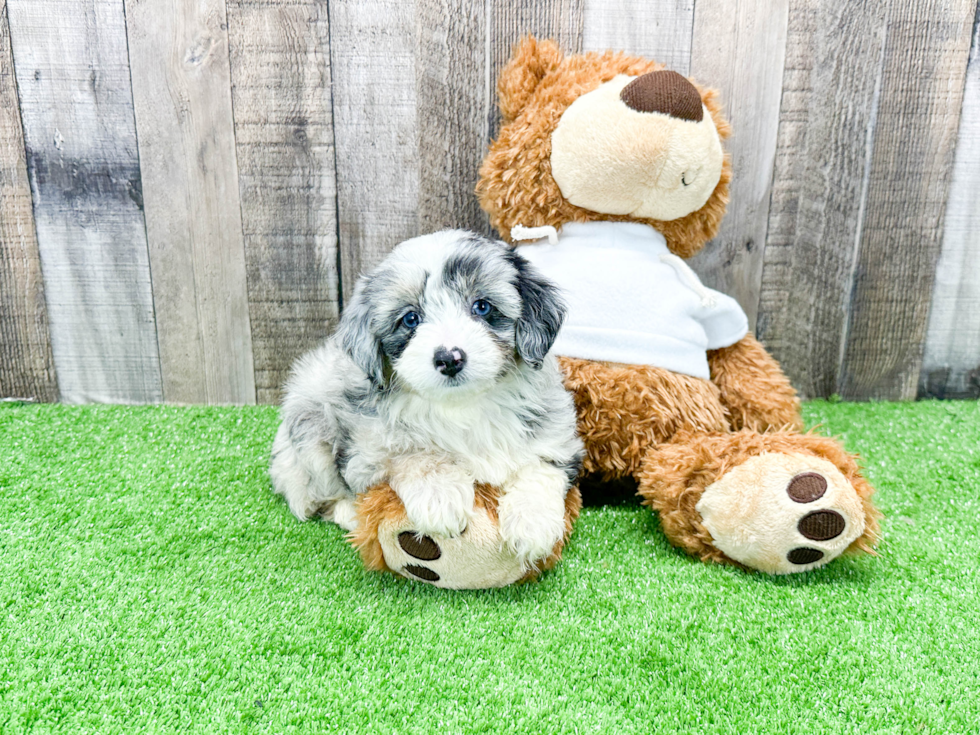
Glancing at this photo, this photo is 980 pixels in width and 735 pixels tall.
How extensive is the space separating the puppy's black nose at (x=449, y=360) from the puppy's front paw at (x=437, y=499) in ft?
0.89

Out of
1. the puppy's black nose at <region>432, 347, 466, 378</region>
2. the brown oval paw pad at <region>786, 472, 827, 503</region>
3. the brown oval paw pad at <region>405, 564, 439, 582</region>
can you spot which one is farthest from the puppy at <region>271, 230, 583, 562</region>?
the brown oval paw pad at <region>786, 472, 827, 503</region>

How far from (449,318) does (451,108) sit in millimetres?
1252

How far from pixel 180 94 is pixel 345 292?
0.93 meters

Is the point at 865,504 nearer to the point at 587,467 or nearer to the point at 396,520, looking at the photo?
the point at 587,467

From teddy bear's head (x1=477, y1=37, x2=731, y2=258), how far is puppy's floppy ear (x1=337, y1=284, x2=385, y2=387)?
0.78 metres

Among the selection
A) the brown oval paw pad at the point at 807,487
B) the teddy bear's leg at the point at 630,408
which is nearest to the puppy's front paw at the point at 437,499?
the teddy bear's leg at the point at 630,408

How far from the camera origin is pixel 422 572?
1638mm

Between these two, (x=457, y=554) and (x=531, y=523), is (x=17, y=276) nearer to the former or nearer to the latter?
(x=457, y=554)

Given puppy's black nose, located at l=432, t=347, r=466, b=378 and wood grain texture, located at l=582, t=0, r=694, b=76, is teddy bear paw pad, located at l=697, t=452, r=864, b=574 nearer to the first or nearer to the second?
puppy's black nose, located at l=432, t=347, r=466, b=378

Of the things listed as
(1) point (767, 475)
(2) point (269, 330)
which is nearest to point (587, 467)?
(1) point (767, 475)

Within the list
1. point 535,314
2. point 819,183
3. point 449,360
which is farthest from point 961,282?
point 449,360

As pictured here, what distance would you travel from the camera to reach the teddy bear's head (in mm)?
1965

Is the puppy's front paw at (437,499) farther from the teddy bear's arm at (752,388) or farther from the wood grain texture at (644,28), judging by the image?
the wood grain texture at (644,28)

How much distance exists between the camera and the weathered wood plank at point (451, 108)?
2434 mm
